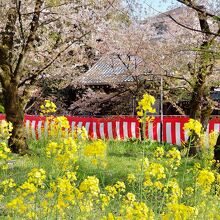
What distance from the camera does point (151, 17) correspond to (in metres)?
16.8

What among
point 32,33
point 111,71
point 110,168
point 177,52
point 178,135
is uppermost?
point 111,71

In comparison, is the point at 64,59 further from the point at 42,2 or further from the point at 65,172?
the point at 65,172

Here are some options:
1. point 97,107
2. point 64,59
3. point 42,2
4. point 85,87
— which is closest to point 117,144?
point 42,2

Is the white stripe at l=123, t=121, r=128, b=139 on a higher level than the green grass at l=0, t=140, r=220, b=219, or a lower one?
higher

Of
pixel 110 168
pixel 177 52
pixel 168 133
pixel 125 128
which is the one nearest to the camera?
pixel 110 168

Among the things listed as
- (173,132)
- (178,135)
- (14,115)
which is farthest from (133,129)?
(14,115)

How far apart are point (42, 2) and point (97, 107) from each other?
401 inches

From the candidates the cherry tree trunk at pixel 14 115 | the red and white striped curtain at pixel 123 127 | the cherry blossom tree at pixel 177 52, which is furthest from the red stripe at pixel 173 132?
the cherry tree trunk at pixel 14 115

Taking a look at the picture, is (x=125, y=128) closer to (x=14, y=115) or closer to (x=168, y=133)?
(x=168, y=133)

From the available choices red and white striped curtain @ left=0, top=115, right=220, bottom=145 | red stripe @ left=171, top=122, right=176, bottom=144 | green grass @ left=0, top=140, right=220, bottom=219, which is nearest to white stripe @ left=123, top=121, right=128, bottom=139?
red and white striped curtain @ left=0, top=115, right=220, bottom=145

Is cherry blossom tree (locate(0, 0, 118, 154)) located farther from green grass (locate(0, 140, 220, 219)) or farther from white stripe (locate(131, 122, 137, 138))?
white stripe (locate(131, 122, 137, 138))

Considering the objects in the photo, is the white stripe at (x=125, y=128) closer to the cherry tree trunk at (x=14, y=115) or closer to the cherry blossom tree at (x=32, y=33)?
the cherry blossom tree at (x=32, y=33)

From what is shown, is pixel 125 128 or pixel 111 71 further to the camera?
pixel 111 71

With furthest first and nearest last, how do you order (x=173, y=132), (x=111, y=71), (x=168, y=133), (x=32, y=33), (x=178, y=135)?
(x=111, y=71) < (x=168, y=133) < (x=173, y=132) < (x=178, y=135) < (x=32, y=33)
